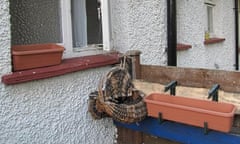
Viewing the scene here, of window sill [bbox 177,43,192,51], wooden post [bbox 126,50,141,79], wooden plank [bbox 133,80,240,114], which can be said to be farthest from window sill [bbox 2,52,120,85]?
window sill [bbox 177,43,192,51]

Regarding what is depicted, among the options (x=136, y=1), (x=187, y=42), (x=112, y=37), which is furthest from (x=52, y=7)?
(x=187, y=42)

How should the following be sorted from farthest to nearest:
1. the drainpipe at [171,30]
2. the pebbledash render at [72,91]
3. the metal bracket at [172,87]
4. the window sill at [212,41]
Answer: the window sill at [212,41]
the drainpipe at [171,30]
the metal bracket at [172,87]
the pebbledash render at [72,91]

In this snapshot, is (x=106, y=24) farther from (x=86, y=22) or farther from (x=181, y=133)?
(x=181, y=133)

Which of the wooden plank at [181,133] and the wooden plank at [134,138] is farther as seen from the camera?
the wooden plank at [134,138]

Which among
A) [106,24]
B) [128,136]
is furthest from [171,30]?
[128,136]

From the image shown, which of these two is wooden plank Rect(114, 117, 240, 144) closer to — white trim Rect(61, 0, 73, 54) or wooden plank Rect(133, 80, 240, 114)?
wooden plank Rect(133, 80, 240, 114)

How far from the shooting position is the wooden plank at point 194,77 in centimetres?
189

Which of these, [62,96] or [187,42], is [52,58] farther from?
[187,42]

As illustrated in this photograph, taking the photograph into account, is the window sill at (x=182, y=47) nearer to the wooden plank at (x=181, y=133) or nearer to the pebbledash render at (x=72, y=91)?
the pebbledash render at (x=72, y=91)

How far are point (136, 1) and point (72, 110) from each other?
1.06m

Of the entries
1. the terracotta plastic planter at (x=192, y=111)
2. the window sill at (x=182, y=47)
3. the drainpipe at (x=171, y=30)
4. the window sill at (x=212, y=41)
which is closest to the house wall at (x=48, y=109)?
the terracotta plastic planter at (x=192, y=111)

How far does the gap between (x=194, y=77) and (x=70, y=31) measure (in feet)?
3.04

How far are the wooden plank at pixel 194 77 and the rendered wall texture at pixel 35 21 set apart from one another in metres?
0.72

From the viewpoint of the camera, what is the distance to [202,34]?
4.06 m
